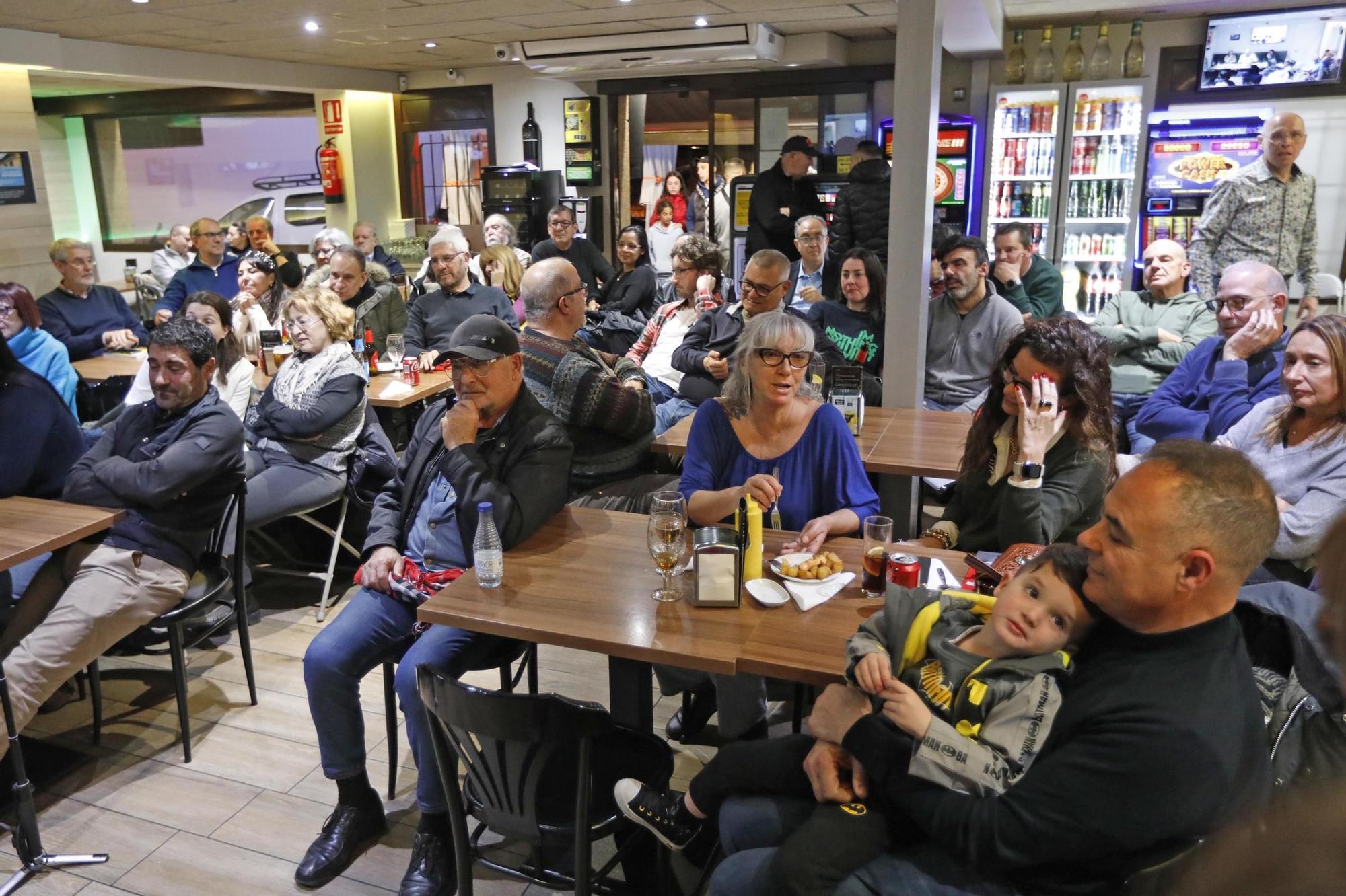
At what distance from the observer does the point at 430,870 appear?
7.55 ft

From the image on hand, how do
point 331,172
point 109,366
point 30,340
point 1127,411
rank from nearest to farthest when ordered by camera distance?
point 30,340, point 1127,411, point 109,366, point 331,172

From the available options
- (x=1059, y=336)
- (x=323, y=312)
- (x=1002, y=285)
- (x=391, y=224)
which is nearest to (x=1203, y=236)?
(x=1002, y=285)

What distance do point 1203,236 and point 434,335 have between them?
15.5 feet

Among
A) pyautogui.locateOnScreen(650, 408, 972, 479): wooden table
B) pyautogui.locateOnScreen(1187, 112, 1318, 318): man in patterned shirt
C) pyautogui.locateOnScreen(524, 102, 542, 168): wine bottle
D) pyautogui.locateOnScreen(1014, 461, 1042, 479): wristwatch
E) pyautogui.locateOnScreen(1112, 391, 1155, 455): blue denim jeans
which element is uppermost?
pyautogui.locateOnScreen(524, 102, 542, 168): wine bottle

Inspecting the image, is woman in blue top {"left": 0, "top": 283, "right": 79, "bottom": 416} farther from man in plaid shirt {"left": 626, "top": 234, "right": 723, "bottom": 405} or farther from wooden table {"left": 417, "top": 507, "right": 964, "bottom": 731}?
wooden table {"left": 417, "top": 507, "right": 964, "bottom": 731}

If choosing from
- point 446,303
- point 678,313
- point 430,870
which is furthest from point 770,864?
point 446,303

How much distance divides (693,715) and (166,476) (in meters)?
1.78

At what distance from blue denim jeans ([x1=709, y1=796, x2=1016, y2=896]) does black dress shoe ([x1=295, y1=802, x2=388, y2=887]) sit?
3.85ft

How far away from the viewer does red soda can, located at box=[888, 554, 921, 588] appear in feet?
6.61

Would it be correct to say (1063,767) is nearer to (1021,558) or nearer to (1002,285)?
(1021,558)

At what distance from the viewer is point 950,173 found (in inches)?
291

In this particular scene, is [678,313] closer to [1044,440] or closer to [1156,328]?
[1156,328]

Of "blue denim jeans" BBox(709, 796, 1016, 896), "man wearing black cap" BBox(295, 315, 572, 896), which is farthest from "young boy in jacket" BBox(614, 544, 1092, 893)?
"man wearing black cap" BBox(295, 315, 572, 896)

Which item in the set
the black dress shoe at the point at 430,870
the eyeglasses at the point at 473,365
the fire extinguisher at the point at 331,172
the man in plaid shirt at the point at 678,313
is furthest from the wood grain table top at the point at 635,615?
the fire extinguisher at the point at 331,172
